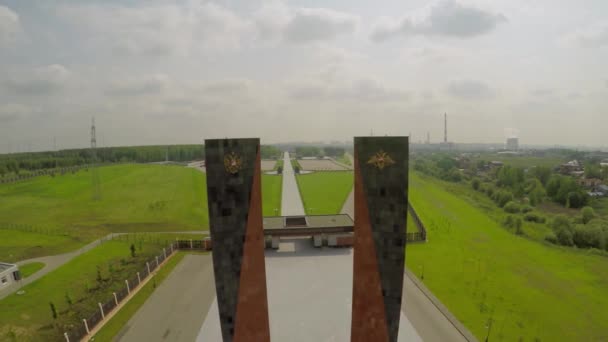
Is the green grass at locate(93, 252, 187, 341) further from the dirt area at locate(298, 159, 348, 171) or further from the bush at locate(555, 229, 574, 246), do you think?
the dirt area at locate(298, 159, 348, 171)

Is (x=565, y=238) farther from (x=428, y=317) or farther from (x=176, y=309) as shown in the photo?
(x=176, y=309)

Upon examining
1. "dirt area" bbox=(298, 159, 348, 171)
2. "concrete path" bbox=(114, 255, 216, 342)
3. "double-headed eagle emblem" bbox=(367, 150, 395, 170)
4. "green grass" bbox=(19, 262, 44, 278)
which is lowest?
"concrete path" bbox=(114, 255, 216, 342)

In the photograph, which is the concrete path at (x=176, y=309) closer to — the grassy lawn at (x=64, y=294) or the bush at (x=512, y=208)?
the grassy lawn at (x=64, y=294)

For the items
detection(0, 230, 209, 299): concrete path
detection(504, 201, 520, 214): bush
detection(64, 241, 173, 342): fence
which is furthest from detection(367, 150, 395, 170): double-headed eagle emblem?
detection(504, 201, 520, 214): bush

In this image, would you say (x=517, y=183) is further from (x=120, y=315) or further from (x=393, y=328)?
(x=120, y=315)

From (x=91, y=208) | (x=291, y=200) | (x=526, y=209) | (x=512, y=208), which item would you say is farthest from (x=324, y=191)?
(x=91, y=208)

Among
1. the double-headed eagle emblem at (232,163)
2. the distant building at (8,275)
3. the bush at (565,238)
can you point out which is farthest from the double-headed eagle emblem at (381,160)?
the bush at (565,238)
